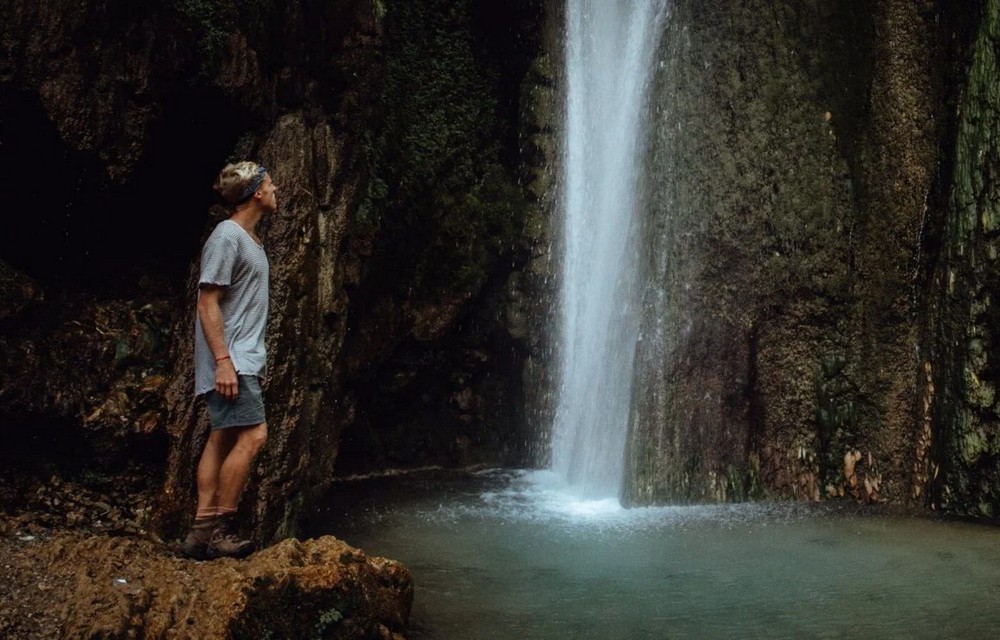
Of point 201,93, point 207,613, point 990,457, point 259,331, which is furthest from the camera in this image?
point 990,457

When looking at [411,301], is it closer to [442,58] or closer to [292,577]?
[442,58]

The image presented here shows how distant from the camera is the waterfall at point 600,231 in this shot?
318 inches

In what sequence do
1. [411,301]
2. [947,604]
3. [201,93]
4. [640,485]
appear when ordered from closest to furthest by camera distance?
[947,604], [201,93], [640,485], [411,301]

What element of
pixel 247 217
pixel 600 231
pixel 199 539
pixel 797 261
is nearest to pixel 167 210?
pixel 247 217

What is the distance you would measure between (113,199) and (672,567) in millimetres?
3839

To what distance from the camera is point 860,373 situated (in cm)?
748

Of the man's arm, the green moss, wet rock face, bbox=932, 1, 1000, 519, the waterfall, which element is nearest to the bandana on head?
the man's arm

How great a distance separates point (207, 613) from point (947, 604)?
3482 millimetres

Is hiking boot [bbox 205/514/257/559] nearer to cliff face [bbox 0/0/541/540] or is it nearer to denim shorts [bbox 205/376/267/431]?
denim shorts [bbox 205/376/267/431]

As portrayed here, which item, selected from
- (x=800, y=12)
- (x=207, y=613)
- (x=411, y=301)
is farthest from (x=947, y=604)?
(x=411, y=301)

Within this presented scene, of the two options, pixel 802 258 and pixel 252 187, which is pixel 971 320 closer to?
pixel 802 258

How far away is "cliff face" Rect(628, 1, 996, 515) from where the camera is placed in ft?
24.2

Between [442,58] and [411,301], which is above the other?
[442,58]

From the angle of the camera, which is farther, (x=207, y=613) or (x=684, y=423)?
(x=684, y=423)
